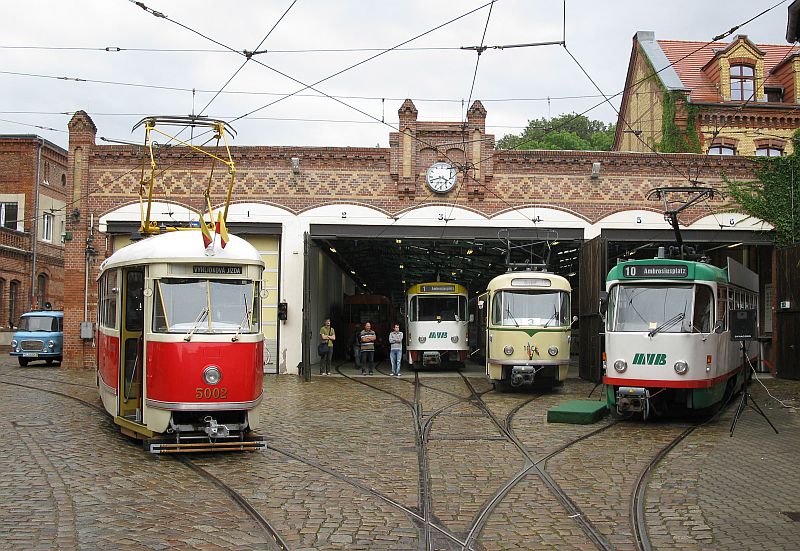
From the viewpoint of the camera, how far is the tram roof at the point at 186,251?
441 inches

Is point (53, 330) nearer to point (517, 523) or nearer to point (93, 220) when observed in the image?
point (93, 220)

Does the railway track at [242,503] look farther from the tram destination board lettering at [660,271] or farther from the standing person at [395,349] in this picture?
the standing person at [395,349]

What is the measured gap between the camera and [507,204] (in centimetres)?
2661

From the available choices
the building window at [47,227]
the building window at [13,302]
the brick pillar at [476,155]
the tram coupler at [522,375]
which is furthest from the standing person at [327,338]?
the building window at [47,227]

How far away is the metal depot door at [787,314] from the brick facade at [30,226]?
3140 cm

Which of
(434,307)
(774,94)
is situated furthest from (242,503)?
(774,94)

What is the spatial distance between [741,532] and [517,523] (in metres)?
1.88

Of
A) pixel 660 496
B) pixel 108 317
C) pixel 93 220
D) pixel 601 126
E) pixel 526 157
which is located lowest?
pixel 660 496

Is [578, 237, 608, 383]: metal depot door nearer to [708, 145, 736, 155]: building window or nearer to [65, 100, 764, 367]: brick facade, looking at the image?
[65, 100, 764, 367]: brick facade

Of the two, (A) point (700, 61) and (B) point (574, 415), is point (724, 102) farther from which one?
(B) point (574, 415)

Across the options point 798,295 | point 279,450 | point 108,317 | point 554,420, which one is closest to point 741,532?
point 279,450

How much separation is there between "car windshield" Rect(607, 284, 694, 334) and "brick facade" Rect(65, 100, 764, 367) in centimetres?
1179

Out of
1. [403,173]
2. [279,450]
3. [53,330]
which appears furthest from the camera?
[53,330]

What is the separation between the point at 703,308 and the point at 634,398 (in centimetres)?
190
